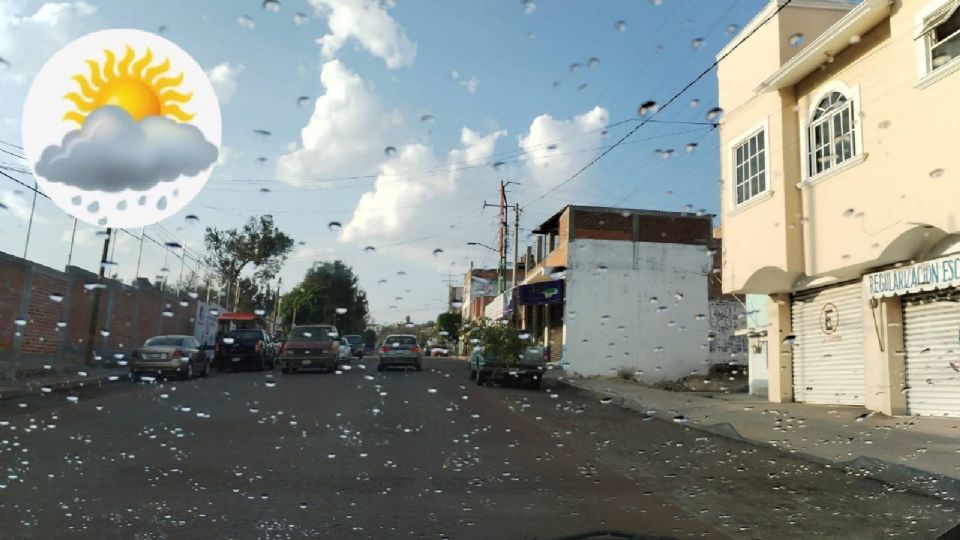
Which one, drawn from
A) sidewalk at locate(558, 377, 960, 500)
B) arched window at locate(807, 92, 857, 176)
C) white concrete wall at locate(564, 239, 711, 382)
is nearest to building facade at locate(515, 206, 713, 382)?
white concrete wall at locate(564, 239, 711, 382)

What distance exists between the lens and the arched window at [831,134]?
11.0 metres

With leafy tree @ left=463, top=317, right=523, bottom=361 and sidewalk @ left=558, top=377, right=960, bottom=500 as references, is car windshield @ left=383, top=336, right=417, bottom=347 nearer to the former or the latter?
leafy tree @ left=463, top=317, right=523, bottom=361

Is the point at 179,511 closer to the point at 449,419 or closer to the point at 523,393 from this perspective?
the point at 449,419

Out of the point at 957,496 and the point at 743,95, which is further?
the point at 743,95

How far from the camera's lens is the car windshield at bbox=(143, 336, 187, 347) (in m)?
17.0

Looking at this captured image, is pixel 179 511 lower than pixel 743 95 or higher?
lower

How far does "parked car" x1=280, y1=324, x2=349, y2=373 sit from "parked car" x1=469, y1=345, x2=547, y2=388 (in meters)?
4.58

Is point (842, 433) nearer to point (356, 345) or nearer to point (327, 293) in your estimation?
point (327, 293)

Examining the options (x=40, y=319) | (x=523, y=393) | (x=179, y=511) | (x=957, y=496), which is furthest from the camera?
(x=40, y=319)

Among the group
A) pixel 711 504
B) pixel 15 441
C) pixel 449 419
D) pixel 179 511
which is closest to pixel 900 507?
pixel 711 504

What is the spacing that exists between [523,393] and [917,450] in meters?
8.85

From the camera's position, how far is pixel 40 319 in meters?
16.3

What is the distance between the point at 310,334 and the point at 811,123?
13705 millimetres

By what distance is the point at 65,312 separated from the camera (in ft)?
56.8
